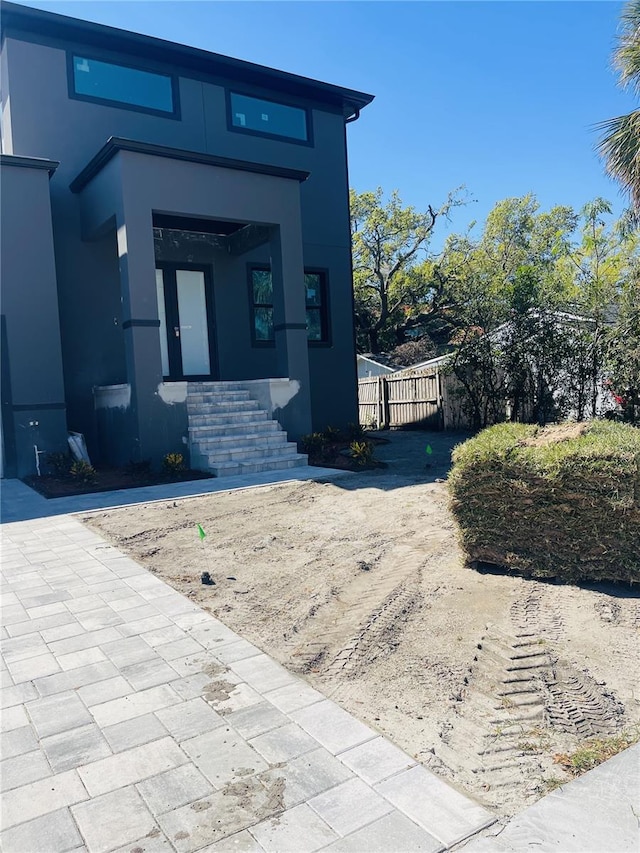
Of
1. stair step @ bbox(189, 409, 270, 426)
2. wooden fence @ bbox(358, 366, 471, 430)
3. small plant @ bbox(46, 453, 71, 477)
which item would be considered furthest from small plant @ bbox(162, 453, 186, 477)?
wooden fence @ bbox(358, 366, 471, 430)

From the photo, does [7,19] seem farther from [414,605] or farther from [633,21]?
[414,605]

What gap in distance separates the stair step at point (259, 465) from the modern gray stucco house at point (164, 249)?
0.03 meters

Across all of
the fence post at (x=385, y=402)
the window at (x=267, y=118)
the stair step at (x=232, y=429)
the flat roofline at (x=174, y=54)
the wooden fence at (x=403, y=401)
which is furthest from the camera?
the fence post at (x=385, y=402)

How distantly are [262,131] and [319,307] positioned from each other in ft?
12.7

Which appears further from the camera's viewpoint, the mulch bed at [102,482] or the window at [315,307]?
the window at [315,307]

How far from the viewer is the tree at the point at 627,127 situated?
27.5 ft

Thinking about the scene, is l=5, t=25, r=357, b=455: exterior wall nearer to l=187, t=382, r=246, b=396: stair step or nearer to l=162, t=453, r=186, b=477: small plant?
l=187, t=382, r=246, b=396: stair step

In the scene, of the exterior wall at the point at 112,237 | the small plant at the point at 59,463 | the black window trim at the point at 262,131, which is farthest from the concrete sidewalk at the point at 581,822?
the black window trim at the point at 262,131

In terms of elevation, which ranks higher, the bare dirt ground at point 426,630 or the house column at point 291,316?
the house column at point 291,316

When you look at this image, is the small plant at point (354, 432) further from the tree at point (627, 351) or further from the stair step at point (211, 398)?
the tree at point (627, 351)

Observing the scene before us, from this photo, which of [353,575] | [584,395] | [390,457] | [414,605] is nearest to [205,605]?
[353,575]

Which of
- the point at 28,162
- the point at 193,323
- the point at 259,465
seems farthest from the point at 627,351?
the point at 28,162

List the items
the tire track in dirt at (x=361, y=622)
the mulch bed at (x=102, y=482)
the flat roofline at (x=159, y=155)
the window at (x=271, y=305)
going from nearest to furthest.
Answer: the tire track in dirt at (x=361, y=622), the mulch bed at (x=102, y=482), the flat roofline at (x=159, y=155), the window at (x=271, y=305)

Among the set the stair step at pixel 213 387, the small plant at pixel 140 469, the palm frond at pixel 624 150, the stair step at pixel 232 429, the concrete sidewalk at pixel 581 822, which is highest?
the palm frond at pixel 624 150
